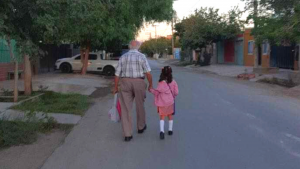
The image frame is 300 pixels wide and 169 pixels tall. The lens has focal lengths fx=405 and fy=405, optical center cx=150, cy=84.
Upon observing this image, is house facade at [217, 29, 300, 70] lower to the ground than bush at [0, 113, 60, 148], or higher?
higher

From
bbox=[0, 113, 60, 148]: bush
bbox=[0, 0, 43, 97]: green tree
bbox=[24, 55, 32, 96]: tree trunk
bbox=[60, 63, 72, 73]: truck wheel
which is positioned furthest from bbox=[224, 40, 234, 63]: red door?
bbox=[0, 0, 43, 97]: green tree

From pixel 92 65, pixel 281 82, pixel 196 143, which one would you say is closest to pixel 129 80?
pixel 196 143

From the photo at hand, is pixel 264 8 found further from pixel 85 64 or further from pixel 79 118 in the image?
pixel 79 118

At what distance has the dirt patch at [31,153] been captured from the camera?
6.12 meters

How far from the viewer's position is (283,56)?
29.9 m

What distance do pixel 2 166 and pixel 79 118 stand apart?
12.9 ft

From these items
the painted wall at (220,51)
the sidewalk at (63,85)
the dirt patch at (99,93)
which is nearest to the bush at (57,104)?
the dirt patch at (99,93)

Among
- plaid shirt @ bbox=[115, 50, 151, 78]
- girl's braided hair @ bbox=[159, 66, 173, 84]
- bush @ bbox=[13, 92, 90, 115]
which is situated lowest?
bush @ bbox=[13, 92, 90, 115]

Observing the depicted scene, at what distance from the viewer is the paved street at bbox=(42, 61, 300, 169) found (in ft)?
20.1

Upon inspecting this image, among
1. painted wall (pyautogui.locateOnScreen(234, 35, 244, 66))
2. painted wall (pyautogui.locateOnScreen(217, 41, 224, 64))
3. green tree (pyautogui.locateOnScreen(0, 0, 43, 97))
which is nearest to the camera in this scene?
green tree (pyautogui.locateOnScreen(0, 0, 43, 97))

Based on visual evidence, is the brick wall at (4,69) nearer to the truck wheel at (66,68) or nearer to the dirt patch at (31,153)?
the truck wheel at (66,68)

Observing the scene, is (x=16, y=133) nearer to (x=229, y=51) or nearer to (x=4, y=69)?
(x=4, y=69)

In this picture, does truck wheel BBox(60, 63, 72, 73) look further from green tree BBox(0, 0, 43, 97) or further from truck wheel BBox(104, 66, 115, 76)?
green tree BBox(0, 0, 43, 97)

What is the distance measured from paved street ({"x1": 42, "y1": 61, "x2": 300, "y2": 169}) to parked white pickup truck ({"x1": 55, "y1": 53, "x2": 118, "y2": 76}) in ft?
52.1
